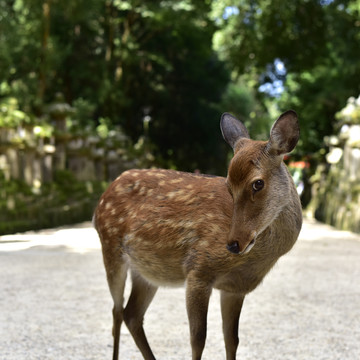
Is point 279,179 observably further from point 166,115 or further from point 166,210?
point 166,115

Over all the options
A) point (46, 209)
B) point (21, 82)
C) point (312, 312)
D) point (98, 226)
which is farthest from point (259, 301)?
point (21, 82)

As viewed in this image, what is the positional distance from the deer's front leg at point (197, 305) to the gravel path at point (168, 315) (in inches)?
25.5

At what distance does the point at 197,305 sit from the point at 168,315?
309cm

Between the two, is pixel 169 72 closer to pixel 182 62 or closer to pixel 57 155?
pixel 182 62

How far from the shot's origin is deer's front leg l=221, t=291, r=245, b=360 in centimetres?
333

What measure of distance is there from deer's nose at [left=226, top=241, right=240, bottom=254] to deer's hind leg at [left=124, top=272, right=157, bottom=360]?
115 centimetres

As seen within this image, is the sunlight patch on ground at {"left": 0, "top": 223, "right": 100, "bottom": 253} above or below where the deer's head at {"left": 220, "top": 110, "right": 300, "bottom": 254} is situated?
below

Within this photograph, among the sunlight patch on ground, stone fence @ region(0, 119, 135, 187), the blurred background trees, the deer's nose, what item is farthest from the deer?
the blurred background trees

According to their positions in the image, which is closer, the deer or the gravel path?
the deer

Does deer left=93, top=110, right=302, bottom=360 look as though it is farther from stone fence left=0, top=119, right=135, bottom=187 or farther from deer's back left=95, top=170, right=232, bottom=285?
stone fence left=0, top=119, right=135, bottom=187

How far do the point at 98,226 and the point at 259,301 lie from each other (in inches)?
Answer: 140

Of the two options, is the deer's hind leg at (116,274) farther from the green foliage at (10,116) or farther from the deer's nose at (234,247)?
the green foliage at (10,116)

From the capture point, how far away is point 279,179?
2.90m

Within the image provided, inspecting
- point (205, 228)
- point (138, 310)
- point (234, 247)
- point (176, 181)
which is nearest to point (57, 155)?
point (138, 310)
